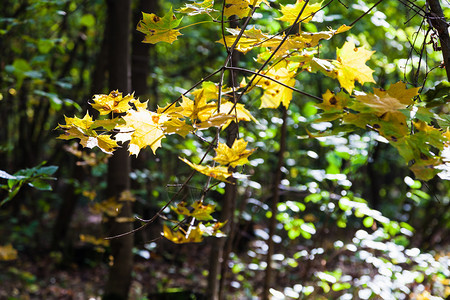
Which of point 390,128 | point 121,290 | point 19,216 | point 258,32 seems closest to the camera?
point 390,128

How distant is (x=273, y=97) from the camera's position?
1194mm

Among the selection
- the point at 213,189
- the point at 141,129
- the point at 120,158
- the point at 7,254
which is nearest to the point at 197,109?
the point at 141,129

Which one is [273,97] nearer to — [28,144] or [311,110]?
[311,110]

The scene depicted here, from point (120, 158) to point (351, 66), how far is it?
1.62m

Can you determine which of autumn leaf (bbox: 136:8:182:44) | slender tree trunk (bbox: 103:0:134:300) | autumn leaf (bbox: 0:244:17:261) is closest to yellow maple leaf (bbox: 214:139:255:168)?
autumn leaf (bbox: 136:8:182:44)

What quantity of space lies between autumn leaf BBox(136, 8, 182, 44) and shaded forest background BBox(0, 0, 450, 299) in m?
0.64

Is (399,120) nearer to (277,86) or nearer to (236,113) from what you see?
(236,113)

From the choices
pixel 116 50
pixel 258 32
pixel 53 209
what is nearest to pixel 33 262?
pixel 53 209

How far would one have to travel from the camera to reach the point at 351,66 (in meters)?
1.00

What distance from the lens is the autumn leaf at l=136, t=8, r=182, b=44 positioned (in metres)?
0.91

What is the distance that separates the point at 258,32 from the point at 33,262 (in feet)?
15.6

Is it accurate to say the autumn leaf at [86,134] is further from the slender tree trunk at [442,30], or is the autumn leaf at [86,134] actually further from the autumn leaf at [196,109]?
the slender tree trunk at [442,30]

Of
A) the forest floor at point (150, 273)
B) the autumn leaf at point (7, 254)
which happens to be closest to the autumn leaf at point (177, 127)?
the forest floor at point (150, 273)

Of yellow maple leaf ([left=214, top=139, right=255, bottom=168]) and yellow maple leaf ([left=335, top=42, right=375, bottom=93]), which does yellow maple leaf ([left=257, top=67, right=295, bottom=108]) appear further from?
yellow maple leaf ([left=214, top=139, right=255, bottom=168])
